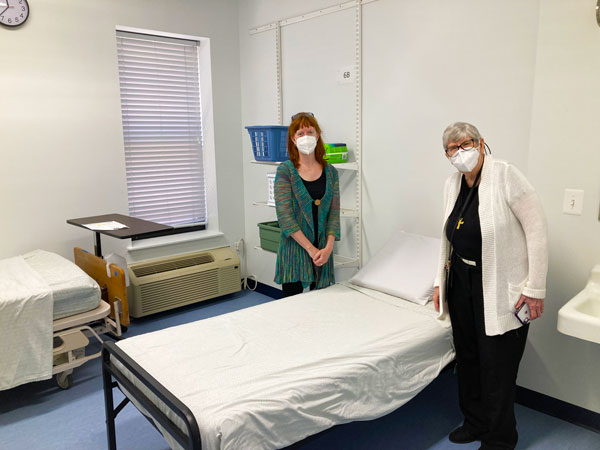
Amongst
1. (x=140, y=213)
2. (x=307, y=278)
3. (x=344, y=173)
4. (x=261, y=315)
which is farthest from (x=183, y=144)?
(x=261, y=315)

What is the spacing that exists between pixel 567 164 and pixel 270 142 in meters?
1.87

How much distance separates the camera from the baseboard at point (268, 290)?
430 centimetres

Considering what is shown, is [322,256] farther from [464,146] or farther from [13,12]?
[13,12]

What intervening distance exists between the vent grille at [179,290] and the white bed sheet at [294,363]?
1565 millimetres

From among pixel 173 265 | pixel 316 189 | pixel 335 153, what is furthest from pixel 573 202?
pixel 173 265

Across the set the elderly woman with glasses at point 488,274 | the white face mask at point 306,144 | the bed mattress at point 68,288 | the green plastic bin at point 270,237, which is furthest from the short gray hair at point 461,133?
the bed mattress at point 68,288

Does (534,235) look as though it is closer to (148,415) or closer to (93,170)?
(148,415)

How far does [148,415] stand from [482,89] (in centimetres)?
229

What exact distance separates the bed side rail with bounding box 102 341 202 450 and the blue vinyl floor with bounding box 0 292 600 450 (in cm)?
35

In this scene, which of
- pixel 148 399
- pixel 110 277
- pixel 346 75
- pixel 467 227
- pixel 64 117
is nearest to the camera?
pixel 148 399

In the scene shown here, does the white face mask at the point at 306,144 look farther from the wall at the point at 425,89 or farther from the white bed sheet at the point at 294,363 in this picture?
the white bed sheet at the point at 294,363

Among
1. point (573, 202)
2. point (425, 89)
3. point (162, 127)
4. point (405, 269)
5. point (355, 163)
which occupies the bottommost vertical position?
point (405, 269)

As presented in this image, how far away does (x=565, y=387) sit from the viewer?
2418 millimetres

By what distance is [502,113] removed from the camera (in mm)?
2561
